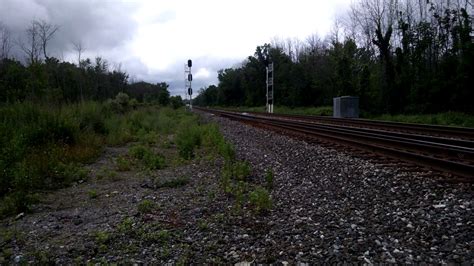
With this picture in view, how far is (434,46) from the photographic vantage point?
3725cm

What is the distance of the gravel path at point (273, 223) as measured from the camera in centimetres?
412

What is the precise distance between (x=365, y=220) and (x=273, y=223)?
4.02ft

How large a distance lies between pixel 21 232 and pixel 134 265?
2485mm

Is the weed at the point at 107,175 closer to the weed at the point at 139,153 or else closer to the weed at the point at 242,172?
the weed at the point at 139,153

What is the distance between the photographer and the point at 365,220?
4.92 meters

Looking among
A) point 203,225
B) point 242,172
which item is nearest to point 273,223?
point 203,225

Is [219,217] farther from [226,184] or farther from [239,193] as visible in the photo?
[226,184]

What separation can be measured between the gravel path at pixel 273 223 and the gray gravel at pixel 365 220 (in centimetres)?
1

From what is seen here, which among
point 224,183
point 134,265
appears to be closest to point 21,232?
point 134,265

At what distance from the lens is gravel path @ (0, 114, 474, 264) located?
4.12m

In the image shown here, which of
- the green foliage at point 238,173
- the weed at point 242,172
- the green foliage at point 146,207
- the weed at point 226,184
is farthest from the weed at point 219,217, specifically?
the weed at point 242,172

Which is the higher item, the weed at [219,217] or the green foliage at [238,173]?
the green foliage at [238,173]

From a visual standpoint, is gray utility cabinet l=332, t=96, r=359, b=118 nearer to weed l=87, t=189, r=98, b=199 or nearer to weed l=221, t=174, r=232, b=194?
weed l=221, t=174, r=232, b=194

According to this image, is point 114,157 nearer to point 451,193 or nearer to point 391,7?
point 451,193
